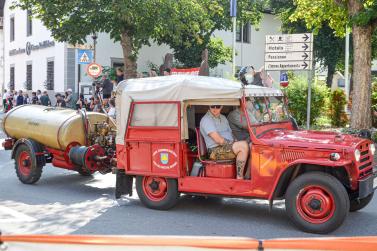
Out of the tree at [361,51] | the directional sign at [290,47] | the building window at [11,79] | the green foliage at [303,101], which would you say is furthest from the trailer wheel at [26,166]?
the building window at [11,79]

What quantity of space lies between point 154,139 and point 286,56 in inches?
195

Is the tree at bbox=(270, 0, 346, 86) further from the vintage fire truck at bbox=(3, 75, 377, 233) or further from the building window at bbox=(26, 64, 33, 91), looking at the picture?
the vintage fire truck at bbox=(3, 75, 377, 233)

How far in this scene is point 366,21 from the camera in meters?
12.9

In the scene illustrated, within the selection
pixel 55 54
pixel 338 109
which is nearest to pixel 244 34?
pixel 55 54

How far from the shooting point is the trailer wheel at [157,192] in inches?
304

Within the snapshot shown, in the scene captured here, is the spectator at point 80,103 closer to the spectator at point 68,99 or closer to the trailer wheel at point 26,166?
the spectator at point 68,99

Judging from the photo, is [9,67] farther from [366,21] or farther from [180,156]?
[180,156]

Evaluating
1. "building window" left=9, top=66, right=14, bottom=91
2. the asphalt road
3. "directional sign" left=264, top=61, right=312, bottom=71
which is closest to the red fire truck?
the asphalt road

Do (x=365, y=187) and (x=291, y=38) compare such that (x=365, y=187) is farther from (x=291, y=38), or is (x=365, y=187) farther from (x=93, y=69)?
(x=93, y=69)

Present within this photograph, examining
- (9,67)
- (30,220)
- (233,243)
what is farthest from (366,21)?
(9,67)

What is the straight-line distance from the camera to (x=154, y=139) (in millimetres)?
7801

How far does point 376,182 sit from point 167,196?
136 inches

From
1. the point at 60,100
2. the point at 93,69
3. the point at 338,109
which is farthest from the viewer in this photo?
the point at 60,100

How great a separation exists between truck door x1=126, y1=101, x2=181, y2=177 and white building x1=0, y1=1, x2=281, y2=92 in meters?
20.5
